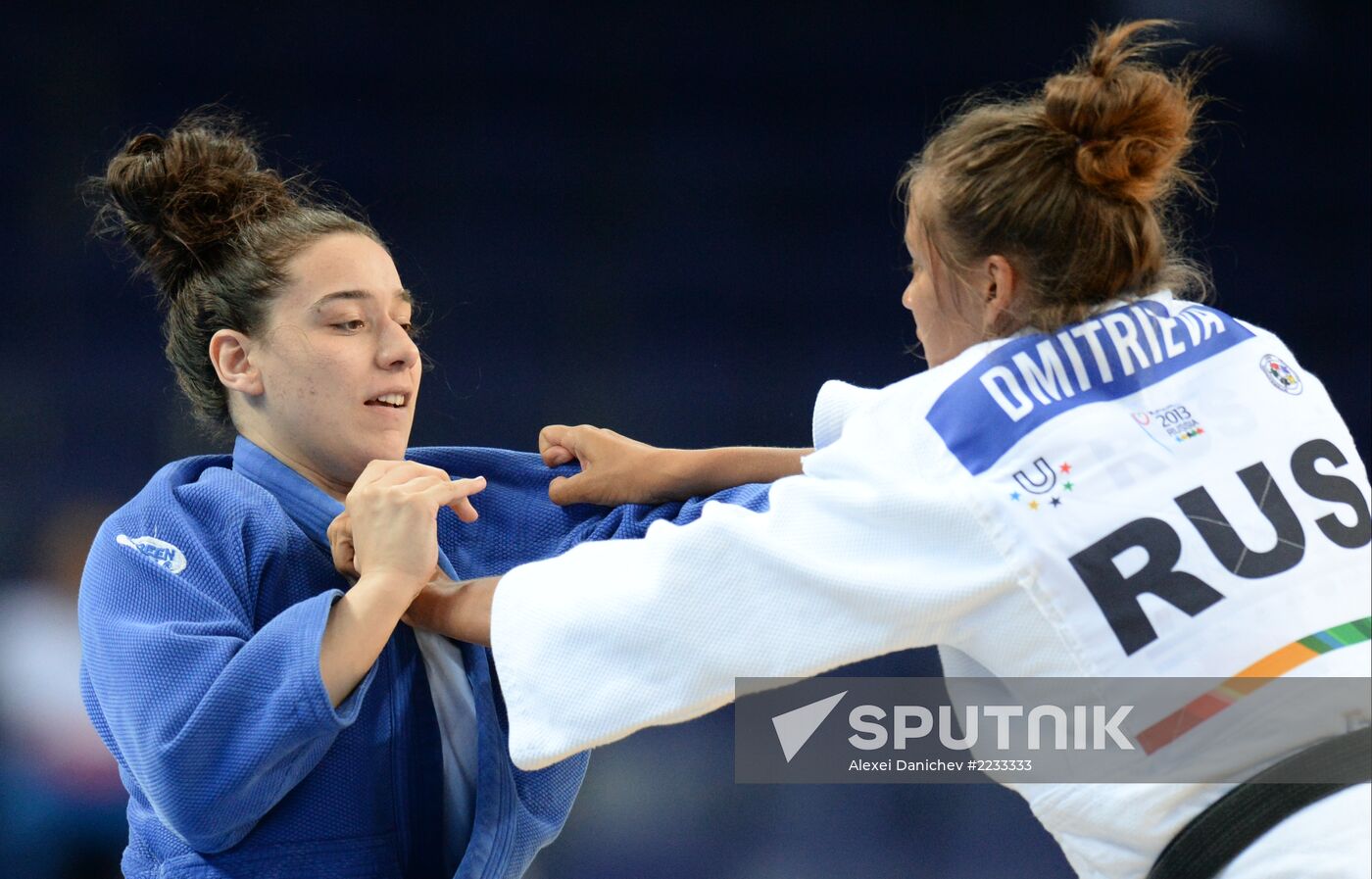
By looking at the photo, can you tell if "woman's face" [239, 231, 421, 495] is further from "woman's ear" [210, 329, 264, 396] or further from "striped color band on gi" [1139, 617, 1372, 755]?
"striped color band on gi" [1139, 617, 1372, 755]

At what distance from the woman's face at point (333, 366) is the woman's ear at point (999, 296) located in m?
0.78

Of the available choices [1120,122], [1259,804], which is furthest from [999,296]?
[1259,804]

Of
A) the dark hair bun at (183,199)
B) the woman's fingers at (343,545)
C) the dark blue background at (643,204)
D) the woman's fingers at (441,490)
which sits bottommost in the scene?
the woman's fingers at (343,545)

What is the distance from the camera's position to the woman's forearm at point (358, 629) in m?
1.49

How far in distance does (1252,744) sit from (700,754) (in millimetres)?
2569

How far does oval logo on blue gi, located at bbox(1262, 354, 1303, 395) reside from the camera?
5.00 ft

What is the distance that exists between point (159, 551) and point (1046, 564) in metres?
1.01

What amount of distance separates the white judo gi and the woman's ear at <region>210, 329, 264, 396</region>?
0.58 metres

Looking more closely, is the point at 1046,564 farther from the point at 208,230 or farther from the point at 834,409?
the point at 208,230

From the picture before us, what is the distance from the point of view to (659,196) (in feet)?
13.8

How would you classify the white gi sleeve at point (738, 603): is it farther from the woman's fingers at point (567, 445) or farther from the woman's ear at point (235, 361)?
the woman's ear at point (235, 361)

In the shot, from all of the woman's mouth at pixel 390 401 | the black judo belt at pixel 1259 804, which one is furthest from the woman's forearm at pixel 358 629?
the black judo belt at pixel 1259 804

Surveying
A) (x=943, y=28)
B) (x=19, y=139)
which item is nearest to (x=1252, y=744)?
(x=943, y=28)

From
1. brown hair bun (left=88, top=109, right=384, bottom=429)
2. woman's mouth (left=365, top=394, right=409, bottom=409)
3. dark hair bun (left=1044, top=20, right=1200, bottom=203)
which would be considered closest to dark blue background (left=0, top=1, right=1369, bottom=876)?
brown hair bun (left=88, top=109, right=384, bottom=429)
